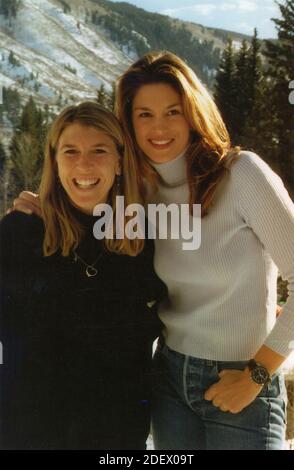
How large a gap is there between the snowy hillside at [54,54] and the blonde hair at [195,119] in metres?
141

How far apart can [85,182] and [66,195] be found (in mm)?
128

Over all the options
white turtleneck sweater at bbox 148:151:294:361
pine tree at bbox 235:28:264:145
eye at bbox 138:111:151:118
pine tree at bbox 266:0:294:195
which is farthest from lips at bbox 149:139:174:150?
pine tree at bbox 235:28:264:145

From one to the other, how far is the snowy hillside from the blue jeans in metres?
142

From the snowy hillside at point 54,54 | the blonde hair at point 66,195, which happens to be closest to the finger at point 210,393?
the blonde hair at point 66,195

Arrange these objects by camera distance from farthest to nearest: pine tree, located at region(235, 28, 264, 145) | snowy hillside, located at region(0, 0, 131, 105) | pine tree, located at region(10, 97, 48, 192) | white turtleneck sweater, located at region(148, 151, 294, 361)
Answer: snowy hillside, located at region(0, 0, 131, 105), pine tree, located at region(10, 97, 48, 192), pine tree, located at region(235, 28, 264, 145), white turtleneck sweater, located at region(148, 151, 294, 361)

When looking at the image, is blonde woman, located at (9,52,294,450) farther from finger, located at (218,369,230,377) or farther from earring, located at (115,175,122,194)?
earring, located at (115,175,122,194)

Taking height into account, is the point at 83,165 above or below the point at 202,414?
above

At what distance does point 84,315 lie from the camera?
2271mm

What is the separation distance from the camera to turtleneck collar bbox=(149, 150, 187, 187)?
2553 millimetres

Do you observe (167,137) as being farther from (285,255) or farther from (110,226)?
(285,255)

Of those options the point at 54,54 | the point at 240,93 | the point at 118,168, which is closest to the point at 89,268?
the point at 118,168

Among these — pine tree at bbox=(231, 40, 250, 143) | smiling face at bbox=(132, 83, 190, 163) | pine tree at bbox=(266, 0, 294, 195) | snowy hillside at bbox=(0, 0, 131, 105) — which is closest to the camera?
smiling face at bbox=(132, 83, 190, 163)

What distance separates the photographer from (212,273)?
7.66 feet

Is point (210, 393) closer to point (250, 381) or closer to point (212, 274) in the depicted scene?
point (250, 381)
